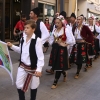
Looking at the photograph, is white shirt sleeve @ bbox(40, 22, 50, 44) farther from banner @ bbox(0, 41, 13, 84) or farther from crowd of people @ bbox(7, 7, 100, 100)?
banner @ bbox(0, 41, 13, 84)

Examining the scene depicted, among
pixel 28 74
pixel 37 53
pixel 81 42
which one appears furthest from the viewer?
pixel 81 42

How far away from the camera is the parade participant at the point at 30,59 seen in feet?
11.8

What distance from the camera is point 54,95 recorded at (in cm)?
490

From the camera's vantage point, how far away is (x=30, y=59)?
3666 mm

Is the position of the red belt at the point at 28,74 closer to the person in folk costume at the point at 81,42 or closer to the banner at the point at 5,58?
the banner at the point at 5,58

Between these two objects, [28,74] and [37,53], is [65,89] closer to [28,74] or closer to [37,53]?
[28,74]

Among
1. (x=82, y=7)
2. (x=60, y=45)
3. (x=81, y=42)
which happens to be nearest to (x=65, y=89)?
(x=60, y=45)

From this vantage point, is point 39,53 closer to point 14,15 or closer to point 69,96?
point 69,96

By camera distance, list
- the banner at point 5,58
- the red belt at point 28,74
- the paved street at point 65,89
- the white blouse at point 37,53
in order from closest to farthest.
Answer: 1. the white blouse at point 37,53
2. the red belt at point 28,74
3. the banner at point 5,58
4. the paved street at point 65,89

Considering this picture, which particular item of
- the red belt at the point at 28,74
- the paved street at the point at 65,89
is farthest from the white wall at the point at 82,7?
the red belt at the point at 28,74

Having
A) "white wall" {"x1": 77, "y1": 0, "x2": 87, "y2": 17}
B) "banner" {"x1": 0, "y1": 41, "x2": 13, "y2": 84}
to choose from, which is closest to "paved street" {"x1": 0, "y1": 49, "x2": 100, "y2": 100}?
"banner" {"x1": 0, "y1": 41, "x2": 13, "y2": 84}

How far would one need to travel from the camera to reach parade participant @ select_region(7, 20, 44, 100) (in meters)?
3.60

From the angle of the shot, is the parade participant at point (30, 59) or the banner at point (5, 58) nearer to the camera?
the parade participant at point (30, 59)

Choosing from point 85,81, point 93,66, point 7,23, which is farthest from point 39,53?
point 7,23
